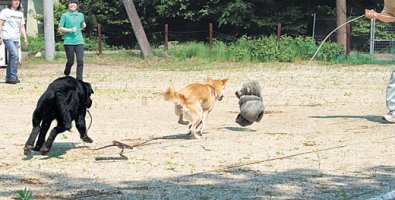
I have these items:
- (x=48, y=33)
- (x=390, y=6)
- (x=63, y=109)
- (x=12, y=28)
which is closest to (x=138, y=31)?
(x=48, y=33)

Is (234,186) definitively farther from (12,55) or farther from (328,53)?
(328,53)

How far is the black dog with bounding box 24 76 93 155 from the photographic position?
27.9 feet

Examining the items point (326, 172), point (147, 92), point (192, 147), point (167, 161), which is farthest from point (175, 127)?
point (147, 92)

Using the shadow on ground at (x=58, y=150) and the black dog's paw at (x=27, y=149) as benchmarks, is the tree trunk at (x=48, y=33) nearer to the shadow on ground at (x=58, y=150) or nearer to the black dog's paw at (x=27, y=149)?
the shadow on ground at (x=58, y=150)

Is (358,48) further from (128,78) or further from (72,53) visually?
(72,53)

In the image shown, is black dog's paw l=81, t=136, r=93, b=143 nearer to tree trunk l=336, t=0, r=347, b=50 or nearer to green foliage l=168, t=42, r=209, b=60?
green foliage l=168, t=42, r=209, b=60

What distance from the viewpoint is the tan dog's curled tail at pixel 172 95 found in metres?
9.41

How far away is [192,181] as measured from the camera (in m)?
7.40

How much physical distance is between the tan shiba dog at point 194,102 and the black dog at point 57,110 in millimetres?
1100

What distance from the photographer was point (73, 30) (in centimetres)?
1582

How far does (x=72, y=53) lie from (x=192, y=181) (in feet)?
30.6

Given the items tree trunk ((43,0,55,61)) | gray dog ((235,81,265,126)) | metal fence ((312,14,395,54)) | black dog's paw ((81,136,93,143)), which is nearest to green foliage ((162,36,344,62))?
metal fence ((312,14,395,54))

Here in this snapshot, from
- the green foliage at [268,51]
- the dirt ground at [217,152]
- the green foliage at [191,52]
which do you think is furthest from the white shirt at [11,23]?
the green foliage at [191,52]

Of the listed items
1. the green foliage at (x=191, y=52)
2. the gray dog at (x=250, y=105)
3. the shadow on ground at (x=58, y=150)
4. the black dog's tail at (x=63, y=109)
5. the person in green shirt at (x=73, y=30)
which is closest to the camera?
the black dog's tail at (x=63, y=109)
